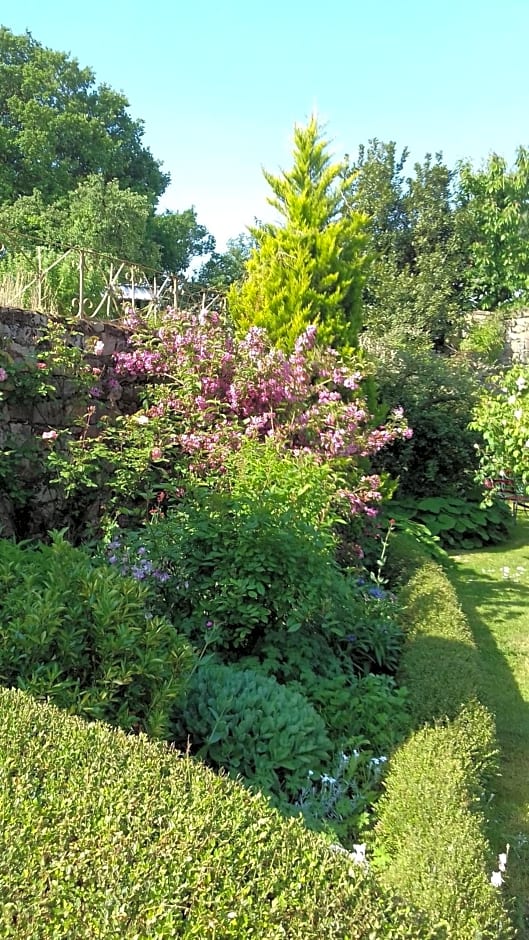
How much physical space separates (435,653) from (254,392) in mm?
2711

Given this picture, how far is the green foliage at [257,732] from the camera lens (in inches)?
93.7

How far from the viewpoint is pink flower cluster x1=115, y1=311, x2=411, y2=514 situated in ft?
17.1

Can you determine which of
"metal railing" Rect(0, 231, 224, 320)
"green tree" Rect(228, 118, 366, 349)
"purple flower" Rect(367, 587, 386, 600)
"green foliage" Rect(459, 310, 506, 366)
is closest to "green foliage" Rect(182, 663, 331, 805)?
"purple flower" Rect(367, 587, 386, 600)

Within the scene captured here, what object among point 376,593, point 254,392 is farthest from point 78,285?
point 376,593

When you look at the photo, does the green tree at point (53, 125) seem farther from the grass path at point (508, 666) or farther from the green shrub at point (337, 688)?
the green shrub at point (337, 688)

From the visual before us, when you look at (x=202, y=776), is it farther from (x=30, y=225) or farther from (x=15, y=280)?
(x=30, y=225)

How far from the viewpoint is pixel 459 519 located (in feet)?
25.3

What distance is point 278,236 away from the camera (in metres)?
6.22

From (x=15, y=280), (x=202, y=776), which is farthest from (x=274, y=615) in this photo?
(x=15, y=280)

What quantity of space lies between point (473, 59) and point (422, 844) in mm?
5151

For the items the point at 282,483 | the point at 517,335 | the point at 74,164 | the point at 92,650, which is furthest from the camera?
the point at 74,164

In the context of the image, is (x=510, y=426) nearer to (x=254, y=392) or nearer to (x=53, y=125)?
(x=254, y=392)

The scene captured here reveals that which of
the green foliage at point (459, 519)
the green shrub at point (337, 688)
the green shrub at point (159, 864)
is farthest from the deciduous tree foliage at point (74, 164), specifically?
the green shrub at point (159, 864)

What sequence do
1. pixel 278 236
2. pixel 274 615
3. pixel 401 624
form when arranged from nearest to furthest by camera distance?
1. pixel 274 615
2. pixel 401 624
3. pixel 278 236
